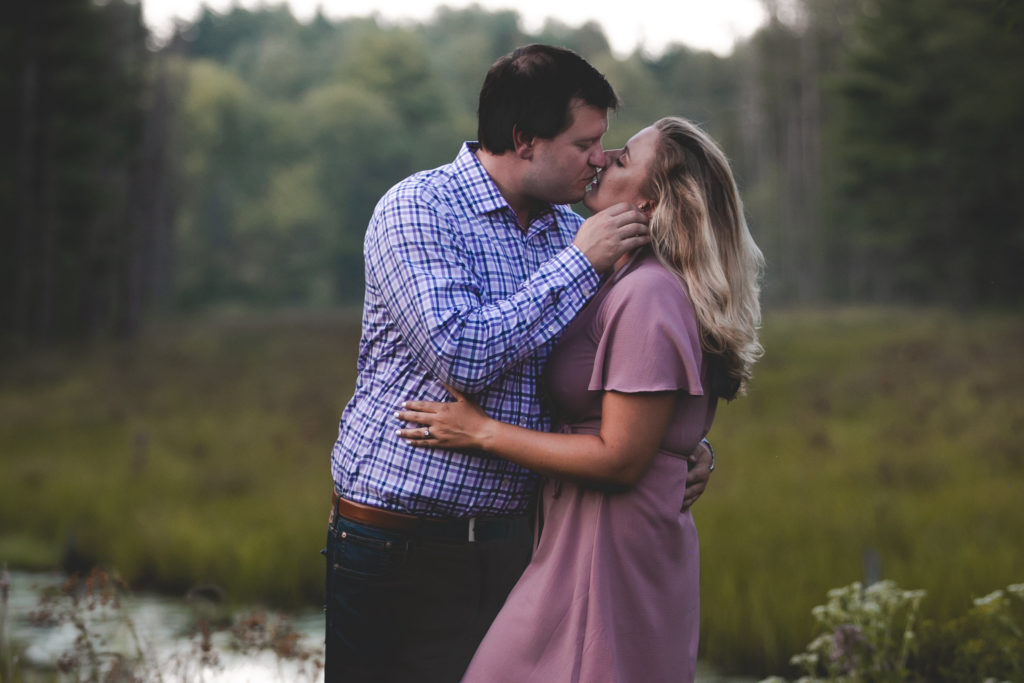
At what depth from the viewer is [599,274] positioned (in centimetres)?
288

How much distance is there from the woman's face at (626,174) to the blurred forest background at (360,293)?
0.58 m

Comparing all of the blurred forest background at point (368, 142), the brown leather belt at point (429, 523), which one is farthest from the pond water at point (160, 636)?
the blurred forest background at point (368, 142)

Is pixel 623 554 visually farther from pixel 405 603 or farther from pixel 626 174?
pixel 626 174

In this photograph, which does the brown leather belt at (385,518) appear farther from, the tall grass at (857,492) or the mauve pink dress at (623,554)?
the tall grass at (857,492)

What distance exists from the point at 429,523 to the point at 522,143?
1.14 metres

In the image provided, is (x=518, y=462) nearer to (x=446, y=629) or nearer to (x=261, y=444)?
(x=446, y=629)

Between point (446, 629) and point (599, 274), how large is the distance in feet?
3.67

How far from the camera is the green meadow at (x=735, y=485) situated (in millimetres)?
7414

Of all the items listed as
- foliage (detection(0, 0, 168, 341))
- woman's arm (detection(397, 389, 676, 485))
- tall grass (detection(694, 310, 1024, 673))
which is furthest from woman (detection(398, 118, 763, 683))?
foliage (detection(0, 0, 168, 341))

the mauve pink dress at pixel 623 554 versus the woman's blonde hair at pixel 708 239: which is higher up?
the woman's blonde hair at pixel 708 239

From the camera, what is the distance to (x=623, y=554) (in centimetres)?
274

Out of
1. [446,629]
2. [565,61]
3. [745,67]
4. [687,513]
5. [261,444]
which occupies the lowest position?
[261,444]

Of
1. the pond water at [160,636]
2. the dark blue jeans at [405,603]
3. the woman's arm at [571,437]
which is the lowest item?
the pond water at [160,636]

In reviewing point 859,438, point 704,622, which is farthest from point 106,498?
point 859,438
